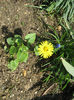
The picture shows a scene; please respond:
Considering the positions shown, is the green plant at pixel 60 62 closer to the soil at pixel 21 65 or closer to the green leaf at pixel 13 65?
the soil at pixel 21 65

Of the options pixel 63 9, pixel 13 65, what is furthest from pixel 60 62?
pixel 63 9

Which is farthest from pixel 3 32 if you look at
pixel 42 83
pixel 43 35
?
pixel 42 83

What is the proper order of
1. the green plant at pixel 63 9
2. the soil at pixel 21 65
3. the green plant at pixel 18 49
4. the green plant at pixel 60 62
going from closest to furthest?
the green plant at pixel 18 49, the soil at pixel 21 65, the green plant at pixel 60 62, the green plant at pixel 63 9

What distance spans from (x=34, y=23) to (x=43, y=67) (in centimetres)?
65

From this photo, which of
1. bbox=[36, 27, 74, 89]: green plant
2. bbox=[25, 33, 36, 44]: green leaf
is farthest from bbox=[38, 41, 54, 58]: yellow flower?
bbox=[36, 27, 74, 89]: green plant

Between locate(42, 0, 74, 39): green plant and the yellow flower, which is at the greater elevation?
locate(42, 0, 74, 39): green plant

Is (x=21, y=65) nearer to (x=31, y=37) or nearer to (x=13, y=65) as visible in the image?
(x=13, y=65)

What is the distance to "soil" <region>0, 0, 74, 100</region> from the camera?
1628mm

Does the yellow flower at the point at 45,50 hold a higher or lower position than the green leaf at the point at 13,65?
higher

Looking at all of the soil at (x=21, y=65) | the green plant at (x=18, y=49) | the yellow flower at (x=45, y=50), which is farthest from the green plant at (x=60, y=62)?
the green plant at (x=18, y=49)

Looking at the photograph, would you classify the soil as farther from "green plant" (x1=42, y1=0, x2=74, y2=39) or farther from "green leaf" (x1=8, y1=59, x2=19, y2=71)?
"green plant" (x1=42, y1=0, x2=74, y2=39)

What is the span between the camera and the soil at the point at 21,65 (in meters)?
1.63

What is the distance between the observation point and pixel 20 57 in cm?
147

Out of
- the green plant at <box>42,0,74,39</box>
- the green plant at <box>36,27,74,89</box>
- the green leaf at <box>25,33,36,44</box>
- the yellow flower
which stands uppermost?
the green plant at <box>42,0,74,39</box>
